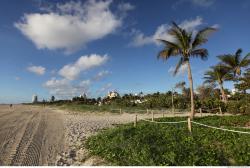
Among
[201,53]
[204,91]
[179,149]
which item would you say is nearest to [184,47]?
[201,53]

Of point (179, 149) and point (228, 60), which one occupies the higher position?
point (228, 60)

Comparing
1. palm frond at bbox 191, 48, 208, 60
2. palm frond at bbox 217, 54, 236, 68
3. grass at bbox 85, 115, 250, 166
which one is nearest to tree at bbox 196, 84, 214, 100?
palm frond at bbox 217, 54, 236, 68

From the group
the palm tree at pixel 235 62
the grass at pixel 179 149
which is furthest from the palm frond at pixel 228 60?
the grass at pixel 179 149

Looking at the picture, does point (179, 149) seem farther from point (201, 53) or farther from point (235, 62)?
point (235, 62)

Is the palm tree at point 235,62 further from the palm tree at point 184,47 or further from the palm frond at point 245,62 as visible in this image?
the palm tree at point 184,47

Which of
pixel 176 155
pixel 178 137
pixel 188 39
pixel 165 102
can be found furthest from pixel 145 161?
pixel 165 102

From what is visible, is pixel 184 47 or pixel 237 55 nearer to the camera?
pixel 184 47

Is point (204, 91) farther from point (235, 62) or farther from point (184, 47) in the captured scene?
point (184, 47)

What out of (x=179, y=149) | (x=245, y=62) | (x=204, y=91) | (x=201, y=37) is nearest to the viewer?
(x=179, y=149)

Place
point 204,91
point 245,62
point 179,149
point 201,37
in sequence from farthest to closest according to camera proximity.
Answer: point 204,91
point 245,62
point 201,37
point 179,149

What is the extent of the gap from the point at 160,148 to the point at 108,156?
6.04 feet

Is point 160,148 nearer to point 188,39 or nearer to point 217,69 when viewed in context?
point 188,39

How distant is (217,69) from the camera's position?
31.7m

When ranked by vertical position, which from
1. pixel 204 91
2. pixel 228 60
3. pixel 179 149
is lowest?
pixel 179 149
